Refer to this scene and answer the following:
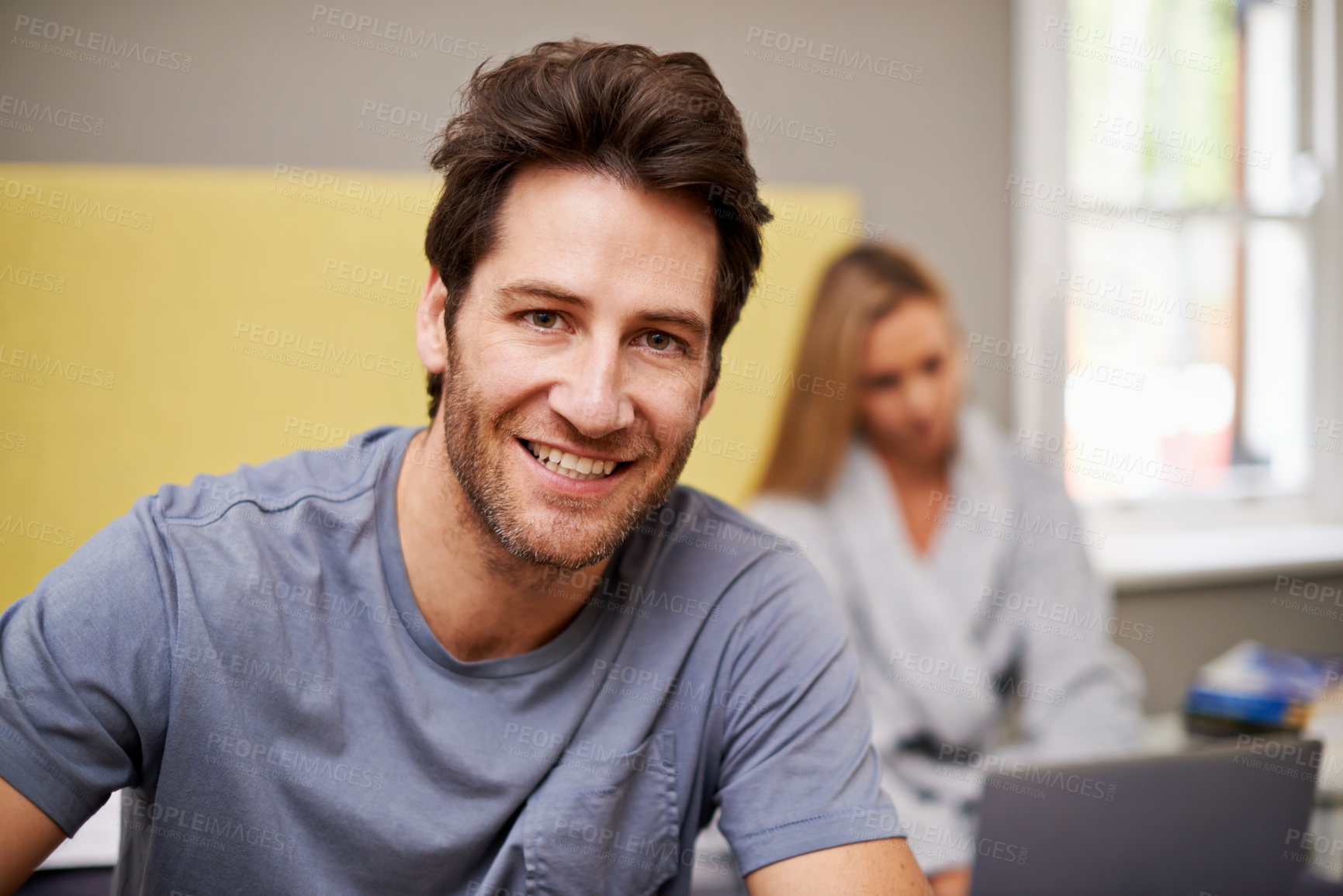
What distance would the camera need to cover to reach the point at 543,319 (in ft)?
3.25

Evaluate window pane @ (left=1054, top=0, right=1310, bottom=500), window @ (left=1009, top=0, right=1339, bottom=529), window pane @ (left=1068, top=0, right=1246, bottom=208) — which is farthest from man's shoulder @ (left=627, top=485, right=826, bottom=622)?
window pane @ (left=1068, top=0, right=1246, bottom=208)

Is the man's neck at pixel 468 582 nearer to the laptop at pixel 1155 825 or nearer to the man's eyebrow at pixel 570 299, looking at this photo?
the man's eyebrow at pixel 570 299

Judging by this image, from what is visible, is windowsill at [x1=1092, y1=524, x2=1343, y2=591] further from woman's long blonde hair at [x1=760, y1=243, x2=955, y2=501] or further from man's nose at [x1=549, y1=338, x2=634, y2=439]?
man's nose at [x1=549, y1=338, x2=634, y2=439]

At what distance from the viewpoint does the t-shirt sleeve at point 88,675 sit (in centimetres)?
84

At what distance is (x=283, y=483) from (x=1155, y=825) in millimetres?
1026

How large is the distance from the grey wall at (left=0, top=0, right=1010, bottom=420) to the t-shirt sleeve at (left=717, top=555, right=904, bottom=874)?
1343 mm

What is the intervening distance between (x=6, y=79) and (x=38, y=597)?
1305 millimetres

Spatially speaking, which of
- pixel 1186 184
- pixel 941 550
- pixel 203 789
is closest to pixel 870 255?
pixel 941 550

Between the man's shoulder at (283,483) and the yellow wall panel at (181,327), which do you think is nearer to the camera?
the man's shoulder at (283,483)

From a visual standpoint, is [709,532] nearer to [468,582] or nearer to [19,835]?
[468,582]

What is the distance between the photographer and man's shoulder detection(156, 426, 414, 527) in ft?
3.22

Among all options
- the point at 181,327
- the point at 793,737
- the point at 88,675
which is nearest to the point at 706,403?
the point at 793,737

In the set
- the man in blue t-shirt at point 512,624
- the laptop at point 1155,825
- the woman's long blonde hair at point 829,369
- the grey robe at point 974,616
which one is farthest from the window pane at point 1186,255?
the man in blue t-shirt at point 512,624

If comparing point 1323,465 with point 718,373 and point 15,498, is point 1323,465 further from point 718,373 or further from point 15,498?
point 15,498
